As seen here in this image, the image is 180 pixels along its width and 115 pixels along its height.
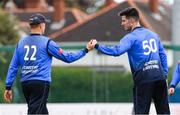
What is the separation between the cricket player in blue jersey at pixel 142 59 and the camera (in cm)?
930

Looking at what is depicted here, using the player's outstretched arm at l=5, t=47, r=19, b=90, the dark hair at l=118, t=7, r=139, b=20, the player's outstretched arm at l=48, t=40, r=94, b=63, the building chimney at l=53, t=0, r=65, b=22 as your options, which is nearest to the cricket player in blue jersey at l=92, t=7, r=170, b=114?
the dark hair at l=118, t=7, r=139, b=20

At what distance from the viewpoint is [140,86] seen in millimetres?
9336

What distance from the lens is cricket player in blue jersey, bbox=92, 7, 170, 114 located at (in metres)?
9.30

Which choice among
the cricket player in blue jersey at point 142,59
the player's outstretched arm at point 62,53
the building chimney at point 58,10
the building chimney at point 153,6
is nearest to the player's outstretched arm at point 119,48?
the cricket player in blue jersey at point 142,59

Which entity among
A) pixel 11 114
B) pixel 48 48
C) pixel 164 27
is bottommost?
pixel 11 114

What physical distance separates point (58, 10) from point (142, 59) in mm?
40108

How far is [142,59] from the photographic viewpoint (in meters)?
9.33

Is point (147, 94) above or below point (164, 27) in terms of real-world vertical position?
below

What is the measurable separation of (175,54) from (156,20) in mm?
36700

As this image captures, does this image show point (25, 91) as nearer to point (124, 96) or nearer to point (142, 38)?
point (142, 38)

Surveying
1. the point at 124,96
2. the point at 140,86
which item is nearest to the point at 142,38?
the point at 140,86

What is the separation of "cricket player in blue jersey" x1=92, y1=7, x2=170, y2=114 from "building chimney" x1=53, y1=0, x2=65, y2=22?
39.6 m

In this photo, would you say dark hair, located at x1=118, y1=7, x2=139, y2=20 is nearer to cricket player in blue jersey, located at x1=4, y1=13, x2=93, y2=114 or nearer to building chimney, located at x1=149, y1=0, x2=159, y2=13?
cricket player in blue jersey, located at x1=4, y1=13, x2=93, y2=114

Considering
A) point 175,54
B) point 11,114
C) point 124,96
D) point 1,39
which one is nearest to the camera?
point 11,114
